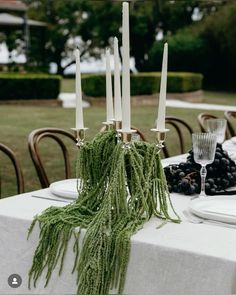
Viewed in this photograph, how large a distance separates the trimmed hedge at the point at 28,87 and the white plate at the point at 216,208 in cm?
1250

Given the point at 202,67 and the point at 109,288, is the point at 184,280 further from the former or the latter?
the point at 202,67

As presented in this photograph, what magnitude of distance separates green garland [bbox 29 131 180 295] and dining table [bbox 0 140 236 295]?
34 mm

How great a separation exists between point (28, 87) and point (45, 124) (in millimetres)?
4090

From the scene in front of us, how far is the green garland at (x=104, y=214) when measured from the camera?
175 cm

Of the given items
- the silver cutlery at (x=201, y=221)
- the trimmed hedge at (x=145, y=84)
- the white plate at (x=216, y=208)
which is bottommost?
the trimmed hedge at (x=145, y=84)

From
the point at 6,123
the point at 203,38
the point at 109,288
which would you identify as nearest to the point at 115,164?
the point at 109,288

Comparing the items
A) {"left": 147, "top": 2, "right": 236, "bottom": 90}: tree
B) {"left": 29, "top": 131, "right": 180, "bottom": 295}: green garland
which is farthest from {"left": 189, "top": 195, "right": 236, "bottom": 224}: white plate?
{"left": 147, "top": 2, "right": 236, "bottom": 90}: tree

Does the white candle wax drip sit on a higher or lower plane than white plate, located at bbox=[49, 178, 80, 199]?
higher

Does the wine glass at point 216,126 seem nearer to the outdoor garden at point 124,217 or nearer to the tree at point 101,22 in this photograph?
the outdoor garden at point 124,217

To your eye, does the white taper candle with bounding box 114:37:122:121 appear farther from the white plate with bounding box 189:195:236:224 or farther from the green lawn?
the green lawn

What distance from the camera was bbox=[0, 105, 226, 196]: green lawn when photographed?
645 centimetres

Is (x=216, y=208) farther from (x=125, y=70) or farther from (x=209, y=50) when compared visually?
(x=209, y=50)

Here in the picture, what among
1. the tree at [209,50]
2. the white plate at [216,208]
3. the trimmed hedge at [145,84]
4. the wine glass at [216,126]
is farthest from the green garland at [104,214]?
the tree at [209,50]

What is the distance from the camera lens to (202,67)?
2211 cm
